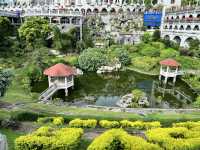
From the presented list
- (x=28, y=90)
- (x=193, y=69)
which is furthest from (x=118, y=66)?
(x=28, y=90)

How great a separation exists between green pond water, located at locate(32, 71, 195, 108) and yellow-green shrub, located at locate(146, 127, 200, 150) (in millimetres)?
13495

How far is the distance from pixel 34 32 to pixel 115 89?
→ 1885 centimetres

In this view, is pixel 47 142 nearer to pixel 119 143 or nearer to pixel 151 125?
pixel 119 143

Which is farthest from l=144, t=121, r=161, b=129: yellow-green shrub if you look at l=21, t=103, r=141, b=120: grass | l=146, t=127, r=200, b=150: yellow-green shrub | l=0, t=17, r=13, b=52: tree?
l=0, t=17, r=13, b=52: tree

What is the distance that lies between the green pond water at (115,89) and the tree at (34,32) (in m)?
12.4

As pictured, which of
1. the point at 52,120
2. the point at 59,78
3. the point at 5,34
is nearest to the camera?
the point at 52,120

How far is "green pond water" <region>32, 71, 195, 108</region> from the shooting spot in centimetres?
3050

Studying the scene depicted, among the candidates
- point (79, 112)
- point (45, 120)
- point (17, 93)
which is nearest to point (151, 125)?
point (79, 112)

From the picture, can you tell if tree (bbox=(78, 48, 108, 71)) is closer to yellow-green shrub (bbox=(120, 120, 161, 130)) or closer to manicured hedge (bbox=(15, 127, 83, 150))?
yellow-green shrub (bbox=(120, 120, 161, 130))

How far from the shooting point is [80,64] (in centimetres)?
4041

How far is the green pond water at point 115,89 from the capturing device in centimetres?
3050

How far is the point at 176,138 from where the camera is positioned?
14938 mm

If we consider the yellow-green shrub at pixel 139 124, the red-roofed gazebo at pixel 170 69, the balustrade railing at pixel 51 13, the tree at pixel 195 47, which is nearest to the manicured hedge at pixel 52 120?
the yellow-green shrub at pixel 139 124

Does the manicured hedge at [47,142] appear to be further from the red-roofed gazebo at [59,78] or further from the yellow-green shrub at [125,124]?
the red-roofed gazebo at [59,78]
